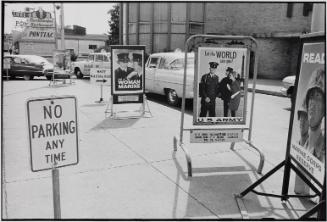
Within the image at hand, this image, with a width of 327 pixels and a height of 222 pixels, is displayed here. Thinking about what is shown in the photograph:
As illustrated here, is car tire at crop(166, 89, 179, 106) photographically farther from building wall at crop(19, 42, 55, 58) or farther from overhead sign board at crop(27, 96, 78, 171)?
building wall at crop(19, 42, 55, 58)

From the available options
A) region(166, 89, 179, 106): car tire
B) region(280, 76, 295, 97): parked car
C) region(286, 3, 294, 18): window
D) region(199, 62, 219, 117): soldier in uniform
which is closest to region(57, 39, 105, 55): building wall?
region(286, 3, 294, 18): window

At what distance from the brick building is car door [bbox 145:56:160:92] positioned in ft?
36.6

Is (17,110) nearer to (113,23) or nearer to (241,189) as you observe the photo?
(241,189)

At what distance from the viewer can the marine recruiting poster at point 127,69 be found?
8.72m

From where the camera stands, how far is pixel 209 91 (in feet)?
17.9

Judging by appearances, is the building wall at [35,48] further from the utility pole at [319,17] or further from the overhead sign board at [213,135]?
the utility pole at [319,17]

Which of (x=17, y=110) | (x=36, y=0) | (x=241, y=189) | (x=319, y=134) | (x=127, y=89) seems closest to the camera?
(x=36, y=0)

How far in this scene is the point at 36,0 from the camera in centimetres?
320

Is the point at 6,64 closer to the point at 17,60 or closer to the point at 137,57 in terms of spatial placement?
the point at 17,60

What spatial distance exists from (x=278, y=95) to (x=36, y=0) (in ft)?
42.5

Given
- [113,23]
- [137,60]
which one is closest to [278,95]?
[137,60]

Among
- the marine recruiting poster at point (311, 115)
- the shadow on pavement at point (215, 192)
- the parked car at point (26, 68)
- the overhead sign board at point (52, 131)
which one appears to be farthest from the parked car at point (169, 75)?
the parked car at point (26, 68)

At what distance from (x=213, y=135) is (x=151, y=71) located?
6.97 meters

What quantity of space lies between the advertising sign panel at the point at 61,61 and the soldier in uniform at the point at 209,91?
13069 mm
